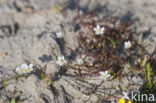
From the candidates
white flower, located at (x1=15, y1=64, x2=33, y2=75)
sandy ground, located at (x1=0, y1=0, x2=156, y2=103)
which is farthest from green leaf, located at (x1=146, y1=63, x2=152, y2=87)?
white flower, located at (x1=15, y1=64, x2=33, y2=75)

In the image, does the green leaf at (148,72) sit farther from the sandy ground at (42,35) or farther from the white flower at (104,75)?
the white flower at (104,75)

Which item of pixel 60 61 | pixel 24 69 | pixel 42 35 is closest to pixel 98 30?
pixel 60 61

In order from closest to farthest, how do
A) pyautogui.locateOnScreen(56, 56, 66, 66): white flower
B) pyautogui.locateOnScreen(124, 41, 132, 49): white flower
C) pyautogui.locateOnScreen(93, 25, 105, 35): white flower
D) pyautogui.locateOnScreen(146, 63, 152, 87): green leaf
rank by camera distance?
1. pyautogui.locateOnScreen(146, 63, 152, 87): green leaf
2. pyautogui.locateOnScreen(56, 56, 66, 66): white flower
3. pyautogui.locateOnScreen(124, 41, 132, 49): white flower
4. pyautogui.locateOnScreen(93, 25, 105, 35): white flower

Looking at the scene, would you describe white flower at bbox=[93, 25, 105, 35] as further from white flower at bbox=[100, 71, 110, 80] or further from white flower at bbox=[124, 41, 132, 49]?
white flower at bbox=[100, 71, 110, 80]

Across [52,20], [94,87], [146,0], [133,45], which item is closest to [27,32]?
[52,20]

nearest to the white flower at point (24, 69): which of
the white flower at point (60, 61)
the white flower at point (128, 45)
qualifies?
the white flower at point (60, 61)

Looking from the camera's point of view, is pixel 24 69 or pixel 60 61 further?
pixel 60 61

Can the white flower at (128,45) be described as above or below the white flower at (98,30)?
below

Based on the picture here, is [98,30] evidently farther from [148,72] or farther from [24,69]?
[24,69]
